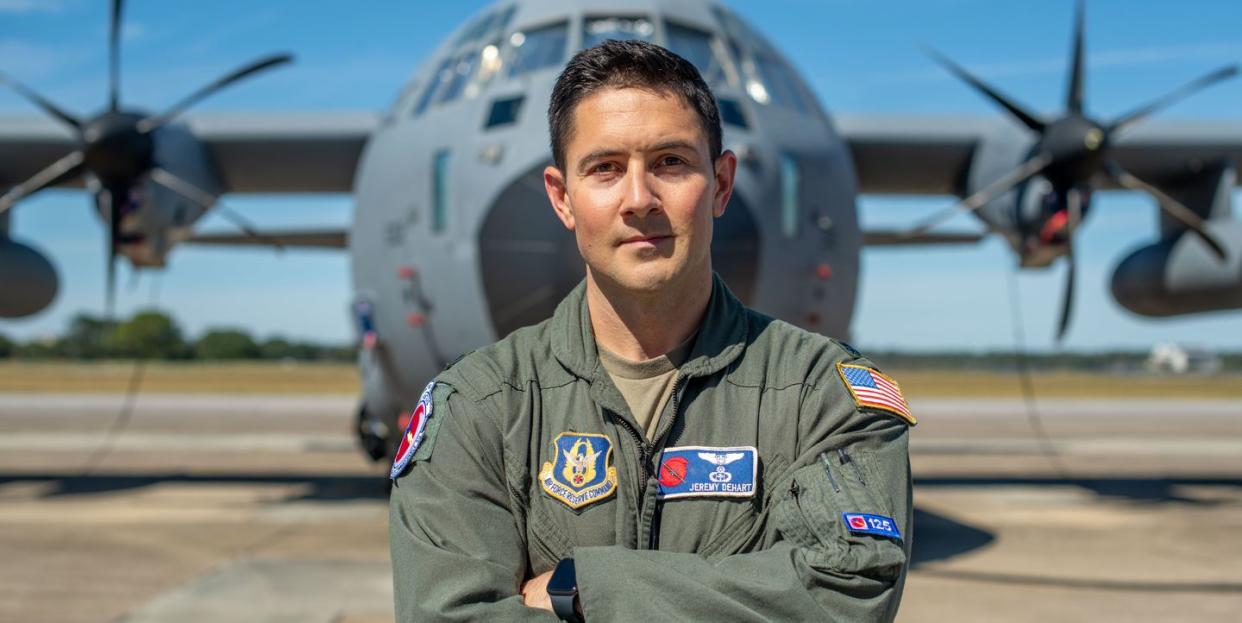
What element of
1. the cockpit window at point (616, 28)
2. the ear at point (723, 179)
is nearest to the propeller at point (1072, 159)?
the cockpit window at point (616, 28)

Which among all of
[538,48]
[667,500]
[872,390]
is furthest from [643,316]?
[538,48]

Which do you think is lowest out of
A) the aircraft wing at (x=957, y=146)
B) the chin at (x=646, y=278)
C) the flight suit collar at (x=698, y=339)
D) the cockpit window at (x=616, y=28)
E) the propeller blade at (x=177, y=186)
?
the flight suit collar at (x=698, y=339)

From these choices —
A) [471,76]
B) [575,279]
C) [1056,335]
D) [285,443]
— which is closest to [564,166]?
[575,279]

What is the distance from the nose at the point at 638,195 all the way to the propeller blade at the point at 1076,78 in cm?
1047

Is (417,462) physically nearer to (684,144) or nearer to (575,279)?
(684,144)

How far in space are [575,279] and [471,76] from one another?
231 cm

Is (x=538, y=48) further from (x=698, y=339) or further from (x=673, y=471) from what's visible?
(x=673, y=471)

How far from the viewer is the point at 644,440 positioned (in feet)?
6.46

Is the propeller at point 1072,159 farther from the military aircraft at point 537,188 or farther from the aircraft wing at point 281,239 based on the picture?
the aircraft wing at point 281,239

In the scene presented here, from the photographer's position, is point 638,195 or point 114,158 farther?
point 114,158

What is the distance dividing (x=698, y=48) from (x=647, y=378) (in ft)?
17.4

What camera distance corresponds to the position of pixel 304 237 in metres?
12.7

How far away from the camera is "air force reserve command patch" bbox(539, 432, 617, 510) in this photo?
1957 millimetres

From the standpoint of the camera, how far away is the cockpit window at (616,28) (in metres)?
6.83
